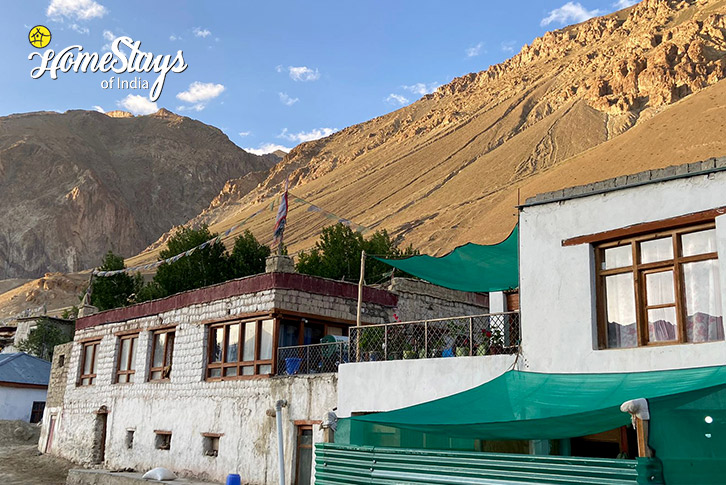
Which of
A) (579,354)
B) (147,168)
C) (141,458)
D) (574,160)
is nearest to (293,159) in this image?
(147,168)

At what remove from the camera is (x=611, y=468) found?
259 inches

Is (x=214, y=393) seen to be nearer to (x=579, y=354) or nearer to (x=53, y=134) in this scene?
(x=579, y=354)

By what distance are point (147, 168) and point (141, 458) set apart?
138 meters

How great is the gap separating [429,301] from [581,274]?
34.2 feet

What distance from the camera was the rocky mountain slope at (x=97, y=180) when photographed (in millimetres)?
114875

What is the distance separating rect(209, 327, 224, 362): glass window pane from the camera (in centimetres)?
1783

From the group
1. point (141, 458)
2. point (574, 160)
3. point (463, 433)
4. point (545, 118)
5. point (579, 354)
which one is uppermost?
point (545, 118)

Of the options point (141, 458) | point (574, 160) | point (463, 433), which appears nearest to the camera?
point (463, 433)

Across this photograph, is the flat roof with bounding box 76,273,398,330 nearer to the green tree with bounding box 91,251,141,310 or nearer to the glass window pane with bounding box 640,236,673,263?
the glass window pane with bounding box 640,236,673,263

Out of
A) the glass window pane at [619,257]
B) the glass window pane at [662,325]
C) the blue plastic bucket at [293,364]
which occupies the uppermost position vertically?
the glass window pane at [619,257]

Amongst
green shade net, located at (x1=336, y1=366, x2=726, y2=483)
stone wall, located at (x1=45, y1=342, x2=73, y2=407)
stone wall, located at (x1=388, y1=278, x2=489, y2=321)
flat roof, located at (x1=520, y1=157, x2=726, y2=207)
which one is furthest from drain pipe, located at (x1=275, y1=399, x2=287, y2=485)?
stone wall, located at (x1=45, y1=342, x2=73, y2=407)

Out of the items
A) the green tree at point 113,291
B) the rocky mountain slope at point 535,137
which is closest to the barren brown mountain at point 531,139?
the rocky mountain slope at point 535,137

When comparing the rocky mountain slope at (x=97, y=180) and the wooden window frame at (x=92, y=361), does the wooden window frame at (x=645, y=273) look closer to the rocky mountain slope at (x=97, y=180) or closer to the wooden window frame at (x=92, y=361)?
the wooden window frame at (x=92, y=361)

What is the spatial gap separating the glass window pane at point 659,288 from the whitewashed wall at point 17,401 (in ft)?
96.0
